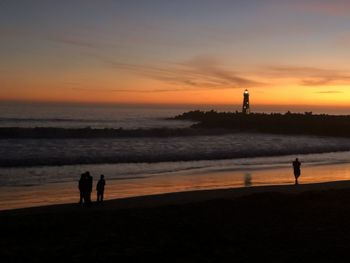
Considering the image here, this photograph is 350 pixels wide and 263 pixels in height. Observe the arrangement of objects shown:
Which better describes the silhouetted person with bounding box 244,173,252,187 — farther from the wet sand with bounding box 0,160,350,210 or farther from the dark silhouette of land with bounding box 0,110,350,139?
the dark silhouette of land with bounding box 0,110,350,139

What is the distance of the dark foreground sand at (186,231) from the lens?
7137 mm

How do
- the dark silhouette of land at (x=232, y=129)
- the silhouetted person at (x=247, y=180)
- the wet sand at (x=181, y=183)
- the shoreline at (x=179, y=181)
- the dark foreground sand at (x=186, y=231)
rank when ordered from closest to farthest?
the dark foreground sand at (x=186, y=231) → the wet sand at (x=181, y=183) → the shoreline at (x=179, y=181) → the silhouetted person at (x=247, y=180) → the dark silhouette of land at (x=232, y=129)

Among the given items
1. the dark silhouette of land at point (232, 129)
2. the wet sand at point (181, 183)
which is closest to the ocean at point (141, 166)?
the wet sand at point (181, 183)

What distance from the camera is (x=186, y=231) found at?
340 inches

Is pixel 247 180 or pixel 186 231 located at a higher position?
pixel 247 180

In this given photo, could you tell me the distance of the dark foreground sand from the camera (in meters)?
7.14

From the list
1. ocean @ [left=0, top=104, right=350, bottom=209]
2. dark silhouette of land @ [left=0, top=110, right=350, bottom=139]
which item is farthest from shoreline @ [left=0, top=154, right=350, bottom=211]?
dark silhouette of land @ [left=0, top=110, right=350, bottom=139]

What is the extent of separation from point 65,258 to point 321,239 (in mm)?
4384

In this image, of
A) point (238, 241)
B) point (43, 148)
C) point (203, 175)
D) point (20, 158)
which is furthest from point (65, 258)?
point (43, 148)

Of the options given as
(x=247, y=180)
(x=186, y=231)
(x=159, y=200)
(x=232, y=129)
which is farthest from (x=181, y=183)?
(x=232, y=129)

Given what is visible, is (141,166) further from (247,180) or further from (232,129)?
(232,129)

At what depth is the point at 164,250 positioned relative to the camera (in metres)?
7.41

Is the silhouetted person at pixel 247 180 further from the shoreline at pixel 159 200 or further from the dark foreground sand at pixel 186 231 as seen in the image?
the dark foreground sand at pixel 186 231

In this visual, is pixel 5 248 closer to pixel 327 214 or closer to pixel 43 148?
pixel 327 214
